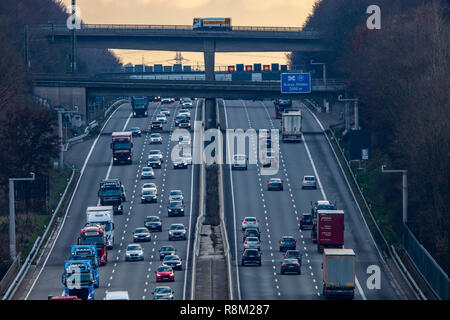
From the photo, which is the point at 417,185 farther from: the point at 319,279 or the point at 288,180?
the point at 288,180

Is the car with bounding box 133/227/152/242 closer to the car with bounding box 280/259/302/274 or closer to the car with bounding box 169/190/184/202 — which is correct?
the car with bounding box 169/190/184/202

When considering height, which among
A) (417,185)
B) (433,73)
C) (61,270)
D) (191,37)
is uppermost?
(191,37)

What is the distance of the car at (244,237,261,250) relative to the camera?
231ft

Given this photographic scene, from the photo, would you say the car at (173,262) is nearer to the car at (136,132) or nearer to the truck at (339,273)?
the truck at (339,273)

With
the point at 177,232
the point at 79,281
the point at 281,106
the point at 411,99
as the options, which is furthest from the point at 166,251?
the point at 281,106

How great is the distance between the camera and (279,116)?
146250 millimetres

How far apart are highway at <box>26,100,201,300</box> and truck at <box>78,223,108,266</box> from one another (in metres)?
0.78

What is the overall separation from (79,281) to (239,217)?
3783 cm

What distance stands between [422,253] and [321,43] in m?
106

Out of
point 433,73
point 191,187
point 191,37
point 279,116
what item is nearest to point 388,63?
point 433,73

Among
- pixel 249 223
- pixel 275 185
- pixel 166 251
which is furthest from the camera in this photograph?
pixel 275 185

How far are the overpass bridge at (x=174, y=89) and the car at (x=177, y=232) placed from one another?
5096 cm

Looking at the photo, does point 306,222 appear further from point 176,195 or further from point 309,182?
point 309,182

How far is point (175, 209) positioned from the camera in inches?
3349
